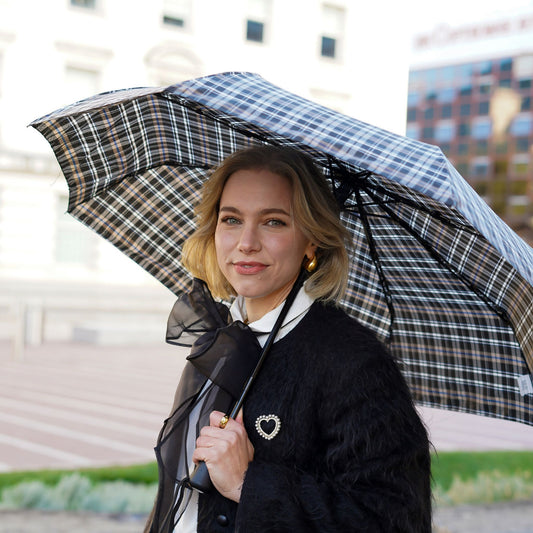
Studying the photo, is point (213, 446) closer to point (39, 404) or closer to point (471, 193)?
point (471, 193)

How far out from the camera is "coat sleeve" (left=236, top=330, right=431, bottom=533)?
1632 millimetres

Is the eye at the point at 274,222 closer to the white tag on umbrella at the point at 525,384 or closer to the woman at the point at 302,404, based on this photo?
the woman at the point at 302,404

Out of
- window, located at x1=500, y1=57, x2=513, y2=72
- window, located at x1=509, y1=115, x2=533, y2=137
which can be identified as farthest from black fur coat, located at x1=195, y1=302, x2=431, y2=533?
window, located at x1=509, y1=115, x2=533, y2=137

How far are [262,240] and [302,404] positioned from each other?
0.43 m

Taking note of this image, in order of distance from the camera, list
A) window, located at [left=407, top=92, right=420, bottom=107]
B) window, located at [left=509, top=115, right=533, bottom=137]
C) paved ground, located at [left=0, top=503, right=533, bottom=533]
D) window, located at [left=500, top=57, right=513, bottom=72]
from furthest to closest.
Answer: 1. window, located at [left=407, top=92, right=420, bottom=107]
2. window, located at [left=509, top=115, right=533, bottom=137]
3. window, located at [left=500, top=57, right=513, bottom=72]
4. paved ground, located at [left=0, top=503, right=533, bottom=533]

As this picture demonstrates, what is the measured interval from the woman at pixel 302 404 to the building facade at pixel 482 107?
105080mm

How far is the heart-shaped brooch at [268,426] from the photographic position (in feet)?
5.75

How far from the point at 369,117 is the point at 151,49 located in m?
7.94

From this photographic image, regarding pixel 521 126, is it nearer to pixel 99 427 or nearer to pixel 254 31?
pixel 254 31

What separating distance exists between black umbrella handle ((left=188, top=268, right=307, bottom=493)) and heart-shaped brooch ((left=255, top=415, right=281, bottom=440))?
72 millimetres

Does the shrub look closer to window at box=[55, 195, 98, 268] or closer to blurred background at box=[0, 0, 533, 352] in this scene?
blurred background at box=[0, 0, 533, 352]

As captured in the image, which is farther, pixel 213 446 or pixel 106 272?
pixel 106 272

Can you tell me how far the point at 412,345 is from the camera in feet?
8.82

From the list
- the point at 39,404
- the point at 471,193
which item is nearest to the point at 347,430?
the point at 471,193
